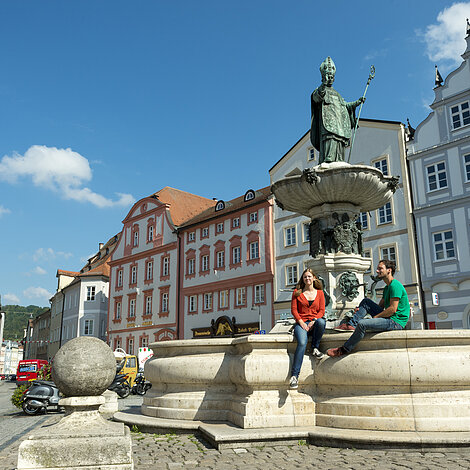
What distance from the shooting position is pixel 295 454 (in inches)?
216

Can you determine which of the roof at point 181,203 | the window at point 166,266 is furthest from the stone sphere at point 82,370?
the roof at point 181,203

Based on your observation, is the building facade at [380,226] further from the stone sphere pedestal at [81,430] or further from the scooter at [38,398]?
the stone sphere pedestal at [81,430]

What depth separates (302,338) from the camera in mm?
6570

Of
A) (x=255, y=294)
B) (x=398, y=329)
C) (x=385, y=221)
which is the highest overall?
(x=385, y=221)

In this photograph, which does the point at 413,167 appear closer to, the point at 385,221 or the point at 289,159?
the point at 385,221

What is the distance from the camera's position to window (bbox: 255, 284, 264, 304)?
33.6m

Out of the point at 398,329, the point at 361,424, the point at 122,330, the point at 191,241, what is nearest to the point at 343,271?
the point at 398,329

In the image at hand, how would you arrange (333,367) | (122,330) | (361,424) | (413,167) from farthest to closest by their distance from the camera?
(122,330) < (413,167) < (333,367) < (361,424)

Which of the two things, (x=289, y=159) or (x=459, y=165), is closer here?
(x=459, y=165)

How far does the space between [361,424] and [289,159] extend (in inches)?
Answer: 1127

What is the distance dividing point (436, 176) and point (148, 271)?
2632 cm

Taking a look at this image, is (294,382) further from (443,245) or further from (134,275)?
(134,275)

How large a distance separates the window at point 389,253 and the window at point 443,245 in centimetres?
215

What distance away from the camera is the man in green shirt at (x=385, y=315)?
6.33 metres
